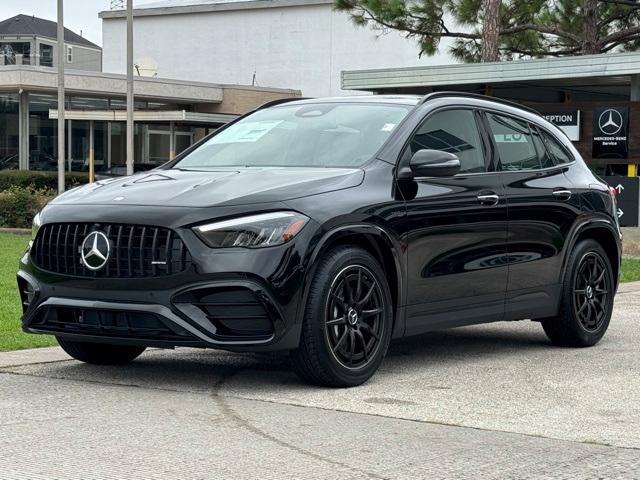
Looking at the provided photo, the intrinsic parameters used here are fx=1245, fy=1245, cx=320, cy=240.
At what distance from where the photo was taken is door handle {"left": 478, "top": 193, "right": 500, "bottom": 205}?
26.3 feet

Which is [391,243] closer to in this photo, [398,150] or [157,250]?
[398,150]

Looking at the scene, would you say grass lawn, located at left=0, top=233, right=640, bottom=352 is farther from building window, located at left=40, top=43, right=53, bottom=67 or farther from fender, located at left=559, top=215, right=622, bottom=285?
building window, located at left=40, top=43, right=53, bottom=67

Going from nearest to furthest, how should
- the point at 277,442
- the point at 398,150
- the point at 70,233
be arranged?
the point at 277,442, the point at 70,233, the point at 398,150

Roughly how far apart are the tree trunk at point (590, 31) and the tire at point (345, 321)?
25.2m

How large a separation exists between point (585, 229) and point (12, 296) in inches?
242

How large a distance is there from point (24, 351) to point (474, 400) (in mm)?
3242

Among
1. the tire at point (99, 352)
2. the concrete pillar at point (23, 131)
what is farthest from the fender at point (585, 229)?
the concrete pillar at point (23, 131)

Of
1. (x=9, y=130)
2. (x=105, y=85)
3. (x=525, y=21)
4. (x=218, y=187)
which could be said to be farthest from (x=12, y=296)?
(x=105, y=85)

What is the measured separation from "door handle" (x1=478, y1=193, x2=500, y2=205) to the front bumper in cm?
175

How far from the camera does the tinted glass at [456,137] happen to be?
792 centimetres

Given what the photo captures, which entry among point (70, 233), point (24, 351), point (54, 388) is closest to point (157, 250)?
point (70, 233)

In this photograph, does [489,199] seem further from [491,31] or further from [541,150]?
[491,31]

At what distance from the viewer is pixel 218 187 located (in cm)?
689

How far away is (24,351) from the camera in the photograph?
8.36 metres
